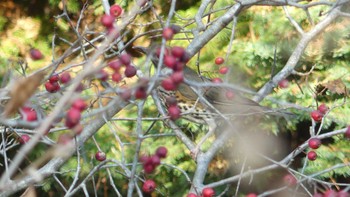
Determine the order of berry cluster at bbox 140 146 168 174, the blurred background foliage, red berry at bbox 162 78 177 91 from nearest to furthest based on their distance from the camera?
red berry at bbox 162 78 177 91 < berry cluster at bbox 140 146 168 174 < the blurred background foliage

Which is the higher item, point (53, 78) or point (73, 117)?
point (73, 117)

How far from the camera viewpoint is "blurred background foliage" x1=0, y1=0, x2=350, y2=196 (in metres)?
4.06

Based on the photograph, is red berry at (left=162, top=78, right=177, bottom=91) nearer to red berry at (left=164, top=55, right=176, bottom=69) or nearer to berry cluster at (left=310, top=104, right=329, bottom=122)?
red berry at (left=164, top=55, right=176, bottom=69)

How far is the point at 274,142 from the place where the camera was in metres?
4.49

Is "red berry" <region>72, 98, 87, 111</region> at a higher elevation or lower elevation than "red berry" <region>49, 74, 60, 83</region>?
higher

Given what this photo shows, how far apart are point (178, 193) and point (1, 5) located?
7.74 feet

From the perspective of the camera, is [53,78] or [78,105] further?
[53,78]

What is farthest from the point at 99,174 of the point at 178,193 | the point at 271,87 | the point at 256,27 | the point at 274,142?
the point at 271,87

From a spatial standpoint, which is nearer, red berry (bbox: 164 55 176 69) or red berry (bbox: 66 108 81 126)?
red berry (bbox: 66 108 81 126)

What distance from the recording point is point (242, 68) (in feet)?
14.1

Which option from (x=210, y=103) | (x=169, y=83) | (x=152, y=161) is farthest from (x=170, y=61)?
(x=210, y=103)

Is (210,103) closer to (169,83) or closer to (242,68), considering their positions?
(242,68)

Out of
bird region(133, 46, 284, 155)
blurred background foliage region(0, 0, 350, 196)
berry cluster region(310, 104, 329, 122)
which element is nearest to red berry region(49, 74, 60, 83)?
bird region(133, 46, 284, 155)

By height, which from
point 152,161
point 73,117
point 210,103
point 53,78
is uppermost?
point 73,117
